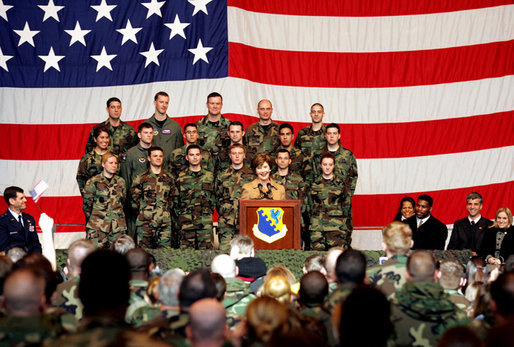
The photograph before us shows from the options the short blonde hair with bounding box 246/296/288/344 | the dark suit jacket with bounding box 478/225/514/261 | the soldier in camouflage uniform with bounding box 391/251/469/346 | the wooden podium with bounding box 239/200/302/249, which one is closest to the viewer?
the short blonde hair with bounding box 246/296/288/344

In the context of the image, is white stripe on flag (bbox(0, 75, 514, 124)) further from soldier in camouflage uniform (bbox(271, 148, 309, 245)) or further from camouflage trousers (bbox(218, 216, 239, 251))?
camouflage trousers (bbox(218, 216, 239, 251))

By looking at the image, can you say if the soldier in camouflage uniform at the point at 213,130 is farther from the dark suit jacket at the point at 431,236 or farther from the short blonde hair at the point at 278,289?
the short blonde hair at the point at 278,289

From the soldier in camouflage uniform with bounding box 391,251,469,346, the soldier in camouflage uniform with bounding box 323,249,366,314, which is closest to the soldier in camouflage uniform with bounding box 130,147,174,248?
the soldier in camouflage uniform with bounding box 323,249,366,314

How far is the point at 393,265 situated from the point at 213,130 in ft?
17.2

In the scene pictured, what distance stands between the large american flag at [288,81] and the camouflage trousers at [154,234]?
2792 mm

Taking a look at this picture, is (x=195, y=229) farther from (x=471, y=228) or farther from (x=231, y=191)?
(x=471, y=228)

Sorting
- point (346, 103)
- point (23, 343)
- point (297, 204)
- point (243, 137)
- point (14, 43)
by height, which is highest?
point (14, 43)

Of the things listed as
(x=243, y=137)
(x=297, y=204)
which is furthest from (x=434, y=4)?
(x=297, y=204)

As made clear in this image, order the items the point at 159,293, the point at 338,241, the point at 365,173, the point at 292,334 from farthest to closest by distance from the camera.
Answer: the point at 365,173 < the point at 338,241 < the point at 159,293 < the point at 292,334

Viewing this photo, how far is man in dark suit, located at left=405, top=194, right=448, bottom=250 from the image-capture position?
347 inches

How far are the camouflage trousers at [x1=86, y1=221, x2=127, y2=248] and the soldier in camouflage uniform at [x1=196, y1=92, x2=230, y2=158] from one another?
1.68 metres

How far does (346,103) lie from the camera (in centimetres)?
1107

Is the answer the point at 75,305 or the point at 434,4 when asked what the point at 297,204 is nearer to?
the point at 75,305

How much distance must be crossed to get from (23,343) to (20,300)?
191mm
